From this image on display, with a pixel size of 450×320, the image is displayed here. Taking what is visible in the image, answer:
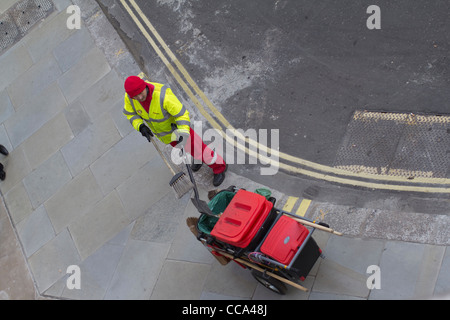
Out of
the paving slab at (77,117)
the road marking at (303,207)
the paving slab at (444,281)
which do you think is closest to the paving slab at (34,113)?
the paving slab at (77,117)

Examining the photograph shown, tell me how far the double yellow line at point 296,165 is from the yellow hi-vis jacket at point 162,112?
5.26 ft

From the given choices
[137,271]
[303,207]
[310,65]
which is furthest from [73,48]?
[303,207]

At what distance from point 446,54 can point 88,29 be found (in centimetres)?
772

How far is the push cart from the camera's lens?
5.28 meters

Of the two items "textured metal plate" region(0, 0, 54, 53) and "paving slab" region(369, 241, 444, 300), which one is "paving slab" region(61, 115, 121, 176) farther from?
"paving slab" region(369, 241, 444, 300)

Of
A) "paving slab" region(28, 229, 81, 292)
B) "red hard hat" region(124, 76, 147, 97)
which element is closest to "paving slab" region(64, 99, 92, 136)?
"paving slab" region(28, 229, 81, 292)

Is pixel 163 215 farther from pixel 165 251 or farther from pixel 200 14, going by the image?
pixel 200 14

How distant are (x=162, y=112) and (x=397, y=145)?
352cm

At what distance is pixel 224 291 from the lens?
6.45m

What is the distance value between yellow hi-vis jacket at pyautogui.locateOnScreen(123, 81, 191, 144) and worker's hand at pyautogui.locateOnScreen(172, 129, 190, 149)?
0.04 meters

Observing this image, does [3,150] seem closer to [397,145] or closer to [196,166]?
[196,166]

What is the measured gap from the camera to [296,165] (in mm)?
7285
